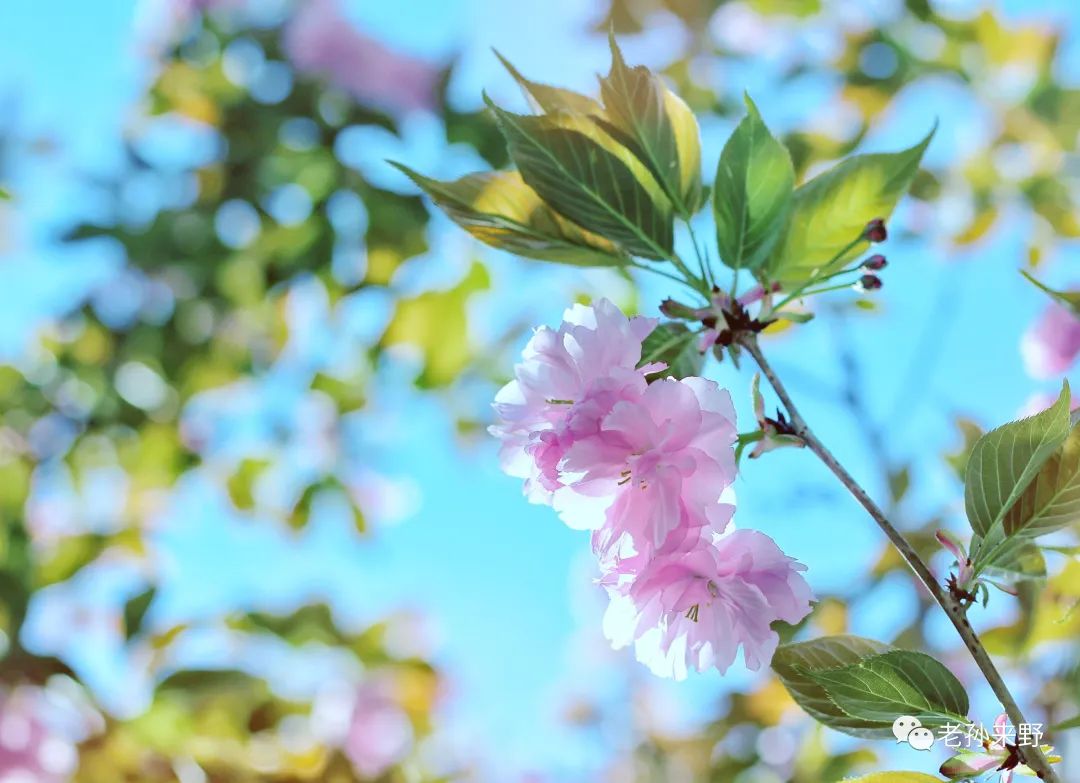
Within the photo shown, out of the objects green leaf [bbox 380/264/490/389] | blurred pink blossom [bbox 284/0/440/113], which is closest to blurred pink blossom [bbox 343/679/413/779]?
green leaf [bbox 380/264/490/389]

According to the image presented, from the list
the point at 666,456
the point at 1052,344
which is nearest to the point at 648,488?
the point at 666,456

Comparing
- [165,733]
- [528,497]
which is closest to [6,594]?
[165,733]

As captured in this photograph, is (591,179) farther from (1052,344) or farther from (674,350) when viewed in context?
(1052,344)

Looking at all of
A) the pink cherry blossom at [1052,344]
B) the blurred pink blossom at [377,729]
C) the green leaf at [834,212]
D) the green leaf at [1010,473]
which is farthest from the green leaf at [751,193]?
the blurred pink blossom at [377,729]

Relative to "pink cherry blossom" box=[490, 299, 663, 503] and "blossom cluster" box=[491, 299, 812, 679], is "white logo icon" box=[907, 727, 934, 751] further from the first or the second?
"pink cherry blossom" box=[490, 299, 663, 503]

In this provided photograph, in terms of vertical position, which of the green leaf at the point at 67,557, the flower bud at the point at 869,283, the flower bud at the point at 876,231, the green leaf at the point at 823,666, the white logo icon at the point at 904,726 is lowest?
the green leaf at the point at 67,557

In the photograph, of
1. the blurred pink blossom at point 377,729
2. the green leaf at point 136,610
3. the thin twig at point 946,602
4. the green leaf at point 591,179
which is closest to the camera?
the thin twig at point 946,602

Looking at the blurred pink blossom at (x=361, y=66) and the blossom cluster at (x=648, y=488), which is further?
the blurred pink blossom at (x=361, y=66)

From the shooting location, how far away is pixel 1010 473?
1.22 feet

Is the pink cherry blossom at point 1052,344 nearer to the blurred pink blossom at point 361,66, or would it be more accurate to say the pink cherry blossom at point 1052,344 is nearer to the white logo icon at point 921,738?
the white logo icon at point 921,738

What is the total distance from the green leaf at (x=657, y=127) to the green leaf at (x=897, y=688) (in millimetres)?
213

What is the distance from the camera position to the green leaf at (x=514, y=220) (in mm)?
453

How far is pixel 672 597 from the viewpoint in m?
0.38

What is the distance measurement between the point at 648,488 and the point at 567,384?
0.06 m
